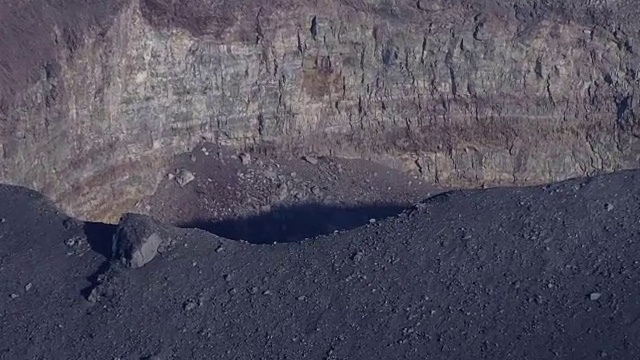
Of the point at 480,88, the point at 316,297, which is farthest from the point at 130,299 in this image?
the point at 480,88

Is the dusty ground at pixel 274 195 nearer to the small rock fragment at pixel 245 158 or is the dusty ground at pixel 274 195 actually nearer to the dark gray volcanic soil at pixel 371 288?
the small rock fragment at pixel 245 158

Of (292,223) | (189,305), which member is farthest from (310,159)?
(189,305)

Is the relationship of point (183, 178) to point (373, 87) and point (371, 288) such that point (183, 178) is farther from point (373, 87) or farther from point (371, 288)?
point (371, 288)

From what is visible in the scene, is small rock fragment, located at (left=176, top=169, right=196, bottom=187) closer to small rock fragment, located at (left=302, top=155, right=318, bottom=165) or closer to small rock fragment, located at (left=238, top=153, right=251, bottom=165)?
small rock fragment, located at (left=238, top=153, right=251, bottom=165)

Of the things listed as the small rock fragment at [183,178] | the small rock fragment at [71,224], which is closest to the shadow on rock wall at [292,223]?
the small rock fragment at [183,178]

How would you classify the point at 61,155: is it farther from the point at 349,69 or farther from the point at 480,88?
the point at 480,88

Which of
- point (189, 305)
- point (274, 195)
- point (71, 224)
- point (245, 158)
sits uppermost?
point (71, 224)
